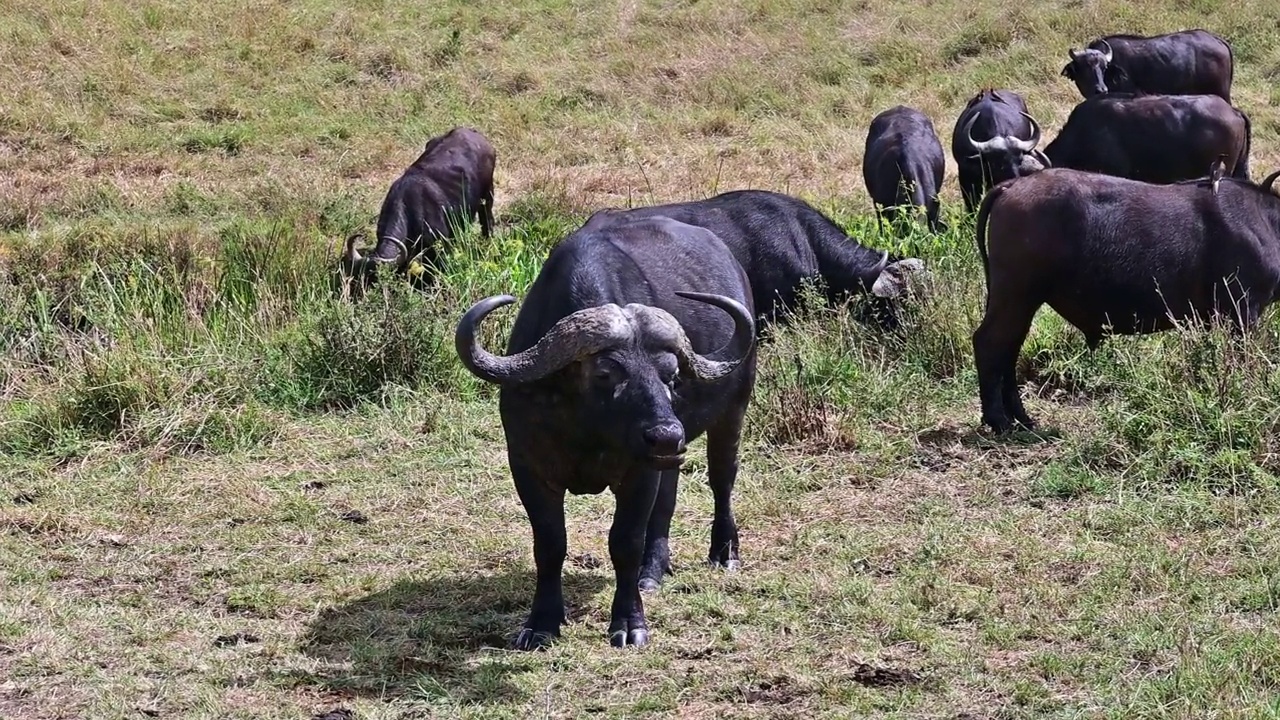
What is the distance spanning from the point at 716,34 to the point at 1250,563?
1533 cm

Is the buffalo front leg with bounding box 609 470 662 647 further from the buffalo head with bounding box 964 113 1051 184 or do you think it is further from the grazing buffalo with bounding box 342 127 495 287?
the buffalo head with bounding box 964 113 1051 184

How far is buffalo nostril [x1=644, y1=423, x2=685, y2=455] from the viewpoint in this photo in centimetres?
478

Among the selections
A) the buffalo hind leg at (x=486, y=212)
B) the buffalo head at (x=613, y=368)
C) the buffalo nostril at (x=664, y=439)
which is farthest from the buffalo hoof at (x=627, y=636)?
the buffalo hind leg at (x=486, y=212)

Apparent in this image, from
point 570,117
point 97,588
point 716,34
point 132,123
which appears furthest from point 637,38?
point 97,588

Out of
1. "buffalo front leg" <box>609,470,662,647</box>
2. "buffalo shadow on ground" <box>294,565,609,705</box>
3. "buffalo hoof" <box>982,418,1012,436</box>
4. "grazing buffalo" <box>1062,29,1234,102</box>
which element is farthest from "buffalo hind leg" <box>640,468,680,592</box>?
"grazing buffalo" <box>1062,29,1234,102</box>

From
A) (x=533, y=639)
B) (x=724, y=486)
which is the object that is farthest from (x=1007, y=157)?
(x=533, y=639)

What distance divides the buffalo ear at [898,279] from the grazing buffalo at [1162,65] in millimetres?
7613

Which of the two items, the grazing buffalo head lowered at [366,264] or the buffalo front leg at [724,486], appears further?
the grazing buffalo head lowered at [366,264]

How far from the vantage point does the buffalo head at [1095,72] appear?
1619cm

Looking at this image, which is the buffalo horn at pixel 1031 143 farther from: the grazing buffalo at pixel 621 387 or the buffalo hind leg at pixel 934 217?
the grazing buffalo at pixel 621 387

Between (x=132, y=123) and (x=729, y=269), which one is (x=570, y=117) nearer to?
(x=132, y=123)

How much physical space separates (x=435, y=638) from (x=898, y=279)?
188 inches

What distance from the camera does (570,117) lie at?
17750 mm

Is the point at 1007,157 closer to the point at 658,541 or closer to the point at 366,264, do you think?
the point at 366,264
